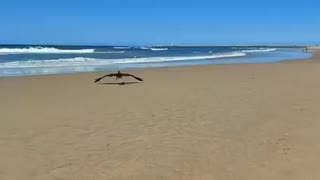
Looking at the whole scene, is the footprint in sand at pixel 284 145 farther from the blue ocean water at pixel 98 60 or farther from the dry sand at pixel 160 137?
the blue ocean water at pixel 98 60

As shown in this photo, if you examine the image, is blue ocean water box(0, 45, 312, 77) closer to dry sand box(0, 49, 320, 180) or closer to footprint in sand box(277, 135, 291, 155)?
dry sand box(0, 49, 320, 180)

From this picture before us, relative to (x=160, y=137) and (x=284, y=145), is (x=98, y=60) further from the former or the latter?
(x=284, y=145)

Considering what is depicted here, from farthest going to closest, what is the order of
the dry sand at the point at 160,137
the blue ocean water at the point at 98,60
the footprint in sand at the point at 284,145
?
the blue ocean water at the point at 98,60
the footprint in sand at the point at 284,145
the dry sand at the point at 160,137

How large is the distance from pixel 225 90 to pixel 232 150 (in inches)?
219

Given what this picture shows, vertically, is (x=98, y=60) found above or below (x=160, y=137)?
below

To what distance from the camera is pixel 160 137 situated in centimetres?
521

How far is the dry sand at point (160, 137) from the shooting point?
4.00m

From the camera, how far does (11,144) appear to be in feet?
15.8

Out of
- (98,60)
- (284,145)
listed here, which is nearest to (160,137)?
(284,145)

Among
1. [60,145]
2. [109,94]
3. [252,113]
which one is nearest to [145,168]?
[60,145]

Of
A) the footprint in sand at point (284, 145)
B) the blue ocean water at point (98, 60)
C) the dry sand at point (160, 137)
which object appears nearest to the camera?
the dry sand at point (160, 137)

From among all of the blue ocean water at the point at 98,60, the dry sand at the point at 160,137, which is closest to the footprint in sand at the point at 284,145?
the dry sand at the point at 160,137

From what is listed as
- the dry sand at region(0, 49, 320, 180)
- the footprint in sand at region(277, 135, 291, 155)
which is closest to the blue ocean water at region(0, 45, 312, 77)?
the dry sand at region(0, 49, 320, 180)

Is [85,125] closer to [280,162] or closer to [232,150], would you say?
[232,150]
